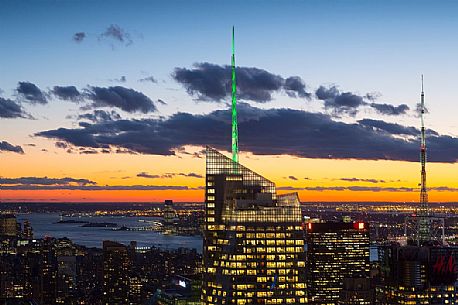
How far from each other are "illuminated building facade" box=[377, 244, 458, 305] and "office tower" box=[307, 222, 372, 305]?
1775 inches

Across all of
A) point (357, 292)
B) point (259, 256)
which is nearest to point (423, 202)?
point (357, 292)

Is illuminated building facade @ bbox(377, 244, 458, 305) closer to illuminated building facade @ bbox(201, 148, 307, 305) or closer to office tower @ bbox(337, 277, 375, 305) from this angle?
office tower @ bbox(337, 277, 375, 305)

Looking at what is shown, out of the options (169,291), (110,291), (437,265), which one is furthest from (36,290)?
(437,265)

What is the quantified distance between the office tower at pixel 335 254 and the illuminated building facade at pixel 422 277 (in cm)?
4508

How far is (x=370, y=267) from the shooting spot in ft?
578

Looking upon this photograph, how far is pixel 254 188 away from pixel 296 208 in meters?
4.30

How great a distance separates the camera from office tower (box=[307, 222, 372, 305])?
16900 cm

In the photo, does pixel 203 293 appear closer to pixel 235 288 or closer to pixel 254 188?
pixel 235 288

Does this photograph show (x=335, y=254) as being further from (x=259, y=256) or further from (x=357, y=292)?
(x=259, y=256)

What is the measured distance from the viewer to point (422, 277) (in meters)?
118

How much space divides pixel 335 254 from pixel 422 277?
191 ft

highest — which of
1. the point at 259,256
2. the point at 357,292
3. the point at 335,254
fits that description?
the point at 259,256

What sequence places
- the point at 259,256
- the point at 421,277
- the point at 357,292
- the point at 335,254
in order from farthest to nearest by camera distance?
the point at 335,254 → the point at 357,292 → the point at 421,277 → the point at 259,256

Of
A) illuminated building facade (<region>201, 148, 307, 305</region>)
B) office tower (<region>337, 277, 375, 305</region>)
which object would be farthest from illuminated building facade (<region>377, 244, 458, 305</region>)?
illuminated building facade (<region>201, 148, 307, 305</region>)
